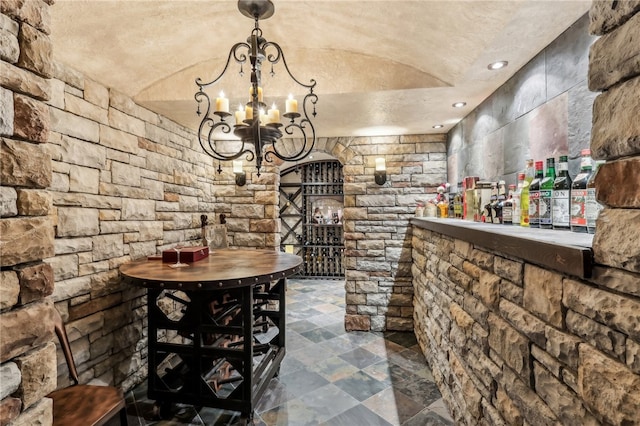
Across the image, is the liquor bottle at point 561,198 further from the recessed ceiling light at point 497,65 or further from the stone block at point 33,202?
the stone block at point 33,202

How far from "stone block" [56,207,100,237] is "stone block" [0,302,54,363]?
1419 mm

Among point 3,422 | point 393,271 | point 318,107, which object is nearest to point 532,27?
point 318,107

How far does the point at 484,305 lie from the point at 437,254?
3.00ft

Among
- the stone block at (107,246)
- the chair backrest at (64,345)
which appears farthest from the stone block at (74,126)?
the chair backrest at (64,345)

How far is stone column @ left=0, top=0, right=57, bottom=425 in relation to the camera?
0.61 m

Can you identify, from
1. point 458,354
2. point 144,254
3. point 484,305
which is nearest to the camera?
point 484,305

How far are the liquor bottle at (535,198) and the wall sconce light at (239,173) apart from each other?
9.45 ft

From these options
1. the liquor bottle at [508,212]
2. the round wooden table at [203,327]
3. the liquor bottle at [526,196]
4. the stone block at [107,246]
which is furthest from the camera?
the stone block at [107,246]

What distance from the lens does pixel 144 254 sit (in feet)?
8.16

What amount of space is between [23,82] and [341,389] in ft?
7.93

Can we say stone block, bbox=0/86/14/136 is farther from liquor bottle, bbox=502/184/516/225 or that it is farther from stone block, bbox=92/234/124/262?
liquor bottle, bbox=502/184/516/225

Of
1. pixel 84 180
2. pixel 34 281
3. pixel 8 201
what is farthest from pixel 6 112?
pixel 84 180

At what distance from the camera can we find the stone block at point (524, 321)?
36.4 inches

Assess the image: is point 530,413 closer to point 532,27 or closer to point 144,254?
point 532,27
